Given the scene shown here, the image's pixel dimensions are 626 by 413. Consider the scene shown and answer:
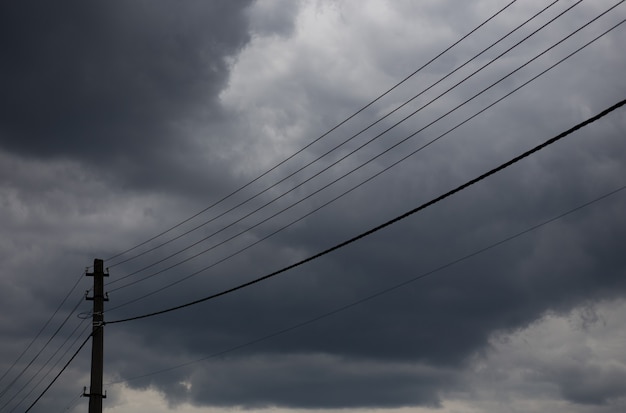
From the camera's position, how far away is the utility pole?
99.6 feet

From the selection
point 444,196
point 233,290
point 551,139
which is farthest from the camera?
point 233,290

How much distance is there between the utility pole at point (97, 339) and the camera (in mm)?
30359

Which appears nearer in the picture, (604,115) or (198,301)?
(604,115)

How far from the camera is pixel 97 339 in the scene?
104 ft

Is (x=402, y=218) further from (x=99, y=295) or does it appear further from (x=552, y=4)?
(x=99, y=295)

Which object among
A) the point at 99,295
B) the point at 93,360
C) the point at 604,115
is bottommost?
the point at 604,115

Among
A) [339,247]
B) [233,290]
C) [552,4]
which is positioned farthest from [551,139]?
[233,290]

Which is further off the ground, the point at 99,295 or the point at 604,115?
the point at 99,295

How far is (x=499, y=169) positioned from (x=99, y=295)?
2086 centimetres

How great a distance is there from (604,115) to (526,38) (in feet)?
7.53

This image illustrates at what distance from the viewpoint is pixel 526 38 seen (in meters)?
15.8

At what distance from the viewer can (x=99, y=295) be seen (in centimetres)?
3281

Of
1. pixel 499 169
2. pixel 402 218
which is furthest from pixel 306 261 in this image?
pixel 499 169

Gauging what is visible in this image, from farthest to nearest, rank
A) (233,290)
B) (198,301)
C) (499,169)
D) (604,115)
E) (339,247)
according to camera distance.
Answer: (198,301) < (233,290) < (339,247) < (499,169) < (604,115)
